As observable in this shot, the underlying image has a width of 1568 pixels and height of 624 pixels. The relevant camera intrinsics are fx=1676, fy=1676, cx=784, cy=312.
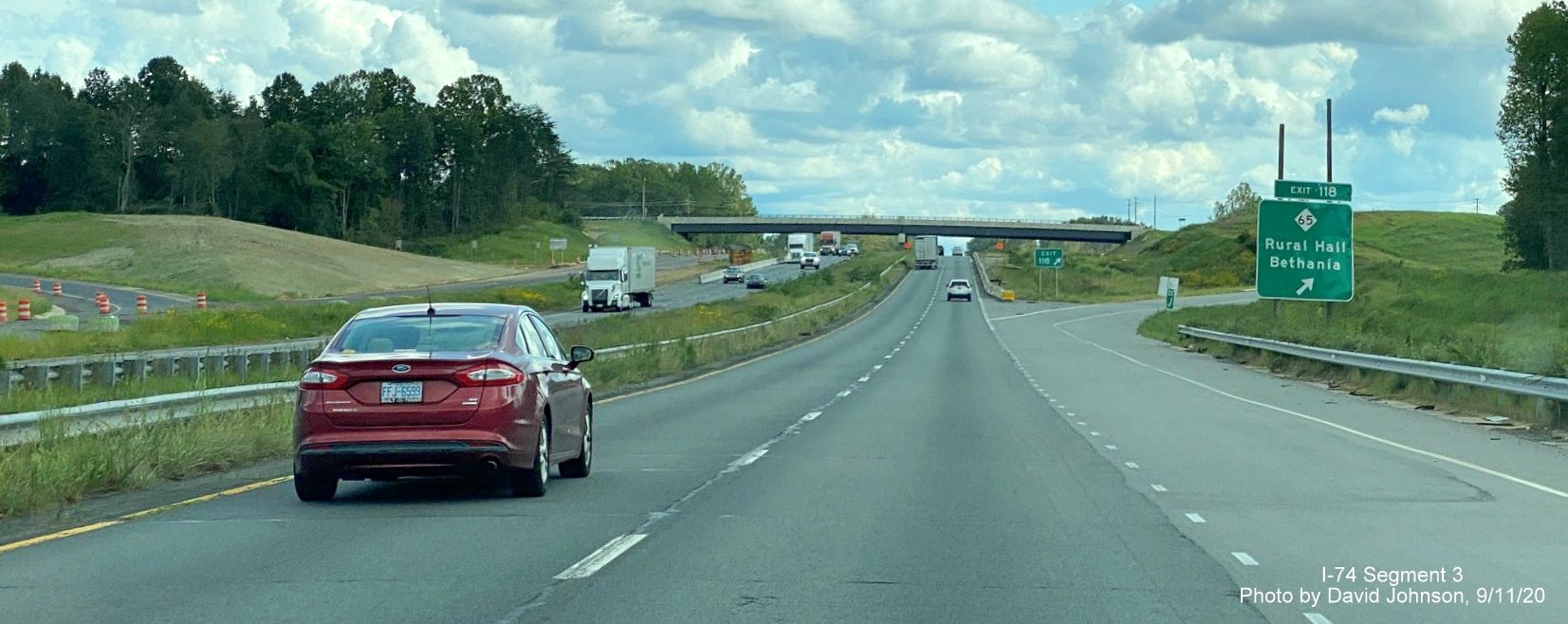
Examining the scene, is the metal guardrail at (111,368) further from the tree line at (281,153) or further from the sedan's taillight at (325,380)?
the tree line at (281,153)

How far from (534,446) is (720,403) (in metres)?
13.9

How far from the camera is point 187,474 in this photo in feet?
50.4

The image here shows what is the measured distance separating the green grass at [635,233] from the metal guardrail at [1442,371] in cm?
12722

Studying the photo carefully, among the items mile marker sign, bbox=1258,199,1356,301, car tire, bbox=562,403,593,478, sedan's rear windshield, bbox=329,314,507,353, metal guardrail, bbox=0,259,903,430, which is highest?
mile marker sign, bbox=1258,199,1356,301

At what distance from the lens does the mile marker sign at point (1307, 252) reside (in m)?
42.2

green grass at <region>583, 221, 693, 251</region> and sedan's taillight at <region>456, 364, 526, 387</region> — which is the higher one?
green grass at <region>583, 221, 693, 251</region>

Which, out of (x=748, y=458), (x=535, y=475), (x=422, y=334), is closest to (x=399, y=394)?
(x=422, y=334)

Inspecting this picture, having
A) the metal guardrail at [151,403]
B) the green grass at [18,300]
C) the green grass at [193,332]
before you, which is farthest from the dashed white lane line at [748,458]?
the green grass at [18,300]

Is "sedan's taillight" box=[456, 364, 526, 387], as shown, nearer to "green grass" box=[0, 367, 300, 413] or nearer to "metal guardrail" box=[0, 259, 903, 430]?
"metal guardrail" box=[0, 259, 903, 430]

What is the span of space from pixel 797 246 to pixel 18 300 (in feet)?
414

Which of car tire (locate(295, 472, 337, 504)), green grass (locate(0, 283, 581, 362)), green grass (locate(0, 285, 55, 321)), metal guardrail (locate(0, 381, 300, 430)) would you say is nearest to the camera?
car tire (locate(295, 472, 337, 504))

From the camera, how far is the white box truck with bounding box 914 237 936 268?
567 feet

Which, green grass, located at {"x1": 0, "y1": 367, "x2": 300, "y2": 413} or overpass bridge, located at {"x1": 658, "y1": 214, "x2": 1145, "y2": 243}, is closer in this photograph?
green grass, located at {"x1": 0, "y1": 367, "x2": 300, "y2": 413}

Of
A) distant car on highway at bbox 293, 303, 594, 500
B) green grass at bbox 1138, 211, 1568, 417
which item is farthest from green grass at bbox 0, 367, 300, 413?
green grass at bbox 1138, 211, 1568, 417
